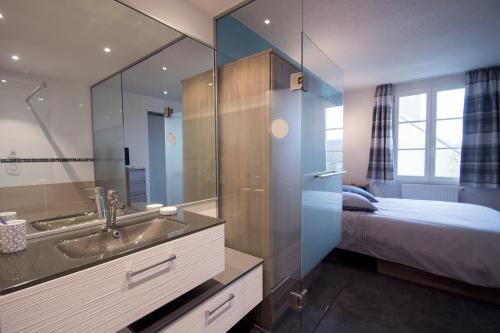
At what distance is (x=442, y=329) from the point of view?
1.70 metres

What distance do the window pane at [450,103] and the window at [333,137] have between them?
97.7 inches

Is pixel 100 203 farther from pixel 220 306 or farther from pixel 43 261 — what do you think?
pixel 220 306

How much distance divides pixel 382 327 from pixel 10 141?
100 inches

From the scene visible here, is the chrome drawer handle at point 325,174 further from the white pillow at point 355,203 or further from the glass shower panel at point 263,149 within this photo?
the white pillow at point 355,203

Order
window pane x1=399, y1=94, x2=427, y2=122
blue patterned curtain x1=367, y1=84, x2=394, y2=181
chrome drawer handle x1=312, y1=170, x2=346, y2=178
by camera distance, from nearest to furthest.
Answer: chrome drawer handle x1=312, y1=170, x2=346, y2=178, window pane x1=399, y1=94, x2=427, y2=122, blue patterned curtain x1=367, y1=84, x2=394, y2=181

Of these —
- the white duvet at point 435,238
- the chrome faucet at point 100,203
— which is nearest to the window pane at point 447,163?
the white duvet at point 435,238

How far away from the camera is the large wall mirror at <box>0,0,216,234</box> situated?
104 centimetres

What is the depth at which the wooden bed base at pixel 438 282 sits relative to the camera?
1.98 meters

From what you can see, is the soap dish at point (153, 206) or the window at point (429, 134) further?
the window at point (429, 134)

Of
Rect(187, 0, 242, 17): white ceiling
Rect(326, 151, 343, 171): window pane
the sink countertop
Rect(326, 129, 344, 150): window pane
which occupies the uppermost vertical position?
Rect(187, 0, 242, 17): white ceiling

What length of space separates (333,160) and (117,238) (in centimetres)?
188

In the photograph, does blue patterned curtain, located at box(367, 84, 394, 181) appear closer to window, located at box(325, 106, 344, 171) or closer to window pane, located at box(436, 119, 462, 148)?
window pane, located at box(436, 119, 462, 148)

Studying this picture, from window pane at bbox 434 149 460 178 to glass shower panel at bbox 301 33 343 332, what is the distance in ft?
8.67

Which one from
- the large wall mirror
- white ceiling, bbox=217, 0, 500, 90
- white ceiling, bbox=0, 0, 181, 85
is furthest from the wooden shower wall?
white ceiling, bbox=217, 0, 500, 90
